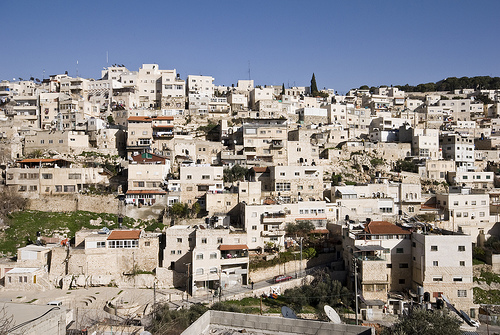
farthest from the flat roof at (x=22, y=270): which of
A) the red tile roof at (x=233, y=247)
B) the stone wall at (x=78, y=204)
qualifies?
the red tile roof at (x=233, y=247)

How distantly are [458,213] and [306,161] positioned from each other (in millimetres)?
16068

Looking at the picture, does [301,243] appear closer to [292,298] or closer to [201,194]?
[292,298]

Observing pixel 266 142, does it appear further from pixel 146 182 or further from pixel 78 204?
pixel 78 204

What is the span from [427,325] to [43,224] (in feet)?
93.1

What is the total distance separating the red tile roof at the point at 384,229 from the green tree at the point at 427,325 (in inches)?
329

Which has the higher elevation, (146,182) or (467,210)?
(146,182)

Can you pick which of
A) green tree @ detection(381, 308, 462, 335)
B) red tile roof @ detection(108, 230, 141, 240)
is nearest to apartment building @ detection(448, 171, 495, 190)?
green tree @ detection(381, 308, 462, 335)

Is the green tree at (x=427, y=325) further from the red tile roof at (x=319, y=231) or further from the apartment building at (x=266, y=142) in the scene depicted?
the apartment building at (x=266, y=142)

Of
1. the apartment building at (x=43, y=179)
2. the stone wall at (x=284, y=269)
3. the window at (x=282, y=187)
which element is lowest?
the stone wall at (x=284, y=269)

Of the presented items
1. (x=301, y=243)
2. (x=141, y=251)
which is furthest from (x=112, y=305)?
(x=301, y=243)

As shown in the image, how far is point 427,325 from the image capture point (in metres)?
18.6

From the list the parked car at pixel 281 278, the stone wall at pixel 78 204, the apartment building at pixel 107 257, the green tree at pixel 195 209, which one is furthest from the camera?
the stone wall at pixel 78 204

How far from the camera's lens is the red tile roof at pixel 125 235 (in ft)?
93.1

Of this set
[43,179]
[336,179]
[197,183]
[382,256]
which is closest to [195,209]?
[197,183]
